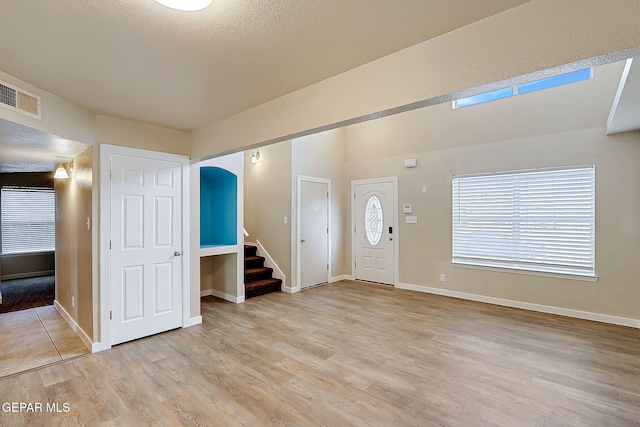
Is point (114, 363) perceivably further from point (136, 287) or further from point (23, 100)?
point (23, 100)

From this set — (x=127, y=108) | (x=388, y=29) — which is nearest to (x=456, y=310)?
(x=388, y=29)

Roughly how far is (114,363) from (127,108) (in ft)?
8.06

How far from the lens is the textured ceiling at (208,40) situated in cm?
152

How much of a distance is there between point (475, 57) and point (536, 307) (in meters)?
4.19

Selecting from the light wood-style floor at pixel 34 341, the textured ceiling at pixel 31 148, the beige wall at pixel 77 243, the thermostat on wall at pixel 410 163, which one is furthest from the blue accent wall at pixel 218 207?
the thermostat on wall at pixel 410 163

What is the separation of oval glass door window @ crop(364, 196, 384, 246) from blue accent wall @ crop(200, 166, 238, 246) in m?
2.71

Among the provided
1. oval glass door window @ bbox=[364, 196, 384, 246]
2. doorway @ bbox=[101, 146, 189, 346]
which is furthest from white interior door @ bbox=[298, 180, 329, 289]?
doorway @ bbox=[101, 146, 189, 346]

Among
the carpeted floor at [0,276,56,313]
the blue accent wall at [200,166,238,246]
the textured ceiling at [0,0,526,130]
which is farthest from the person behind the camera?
the blue accent wall at [200,166,238,246]

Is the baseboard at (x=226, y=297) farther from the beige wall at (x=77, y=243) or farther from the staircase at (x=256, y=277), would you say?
the beige wall at (x=77, y=243)

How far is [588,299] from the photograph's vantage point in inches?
159

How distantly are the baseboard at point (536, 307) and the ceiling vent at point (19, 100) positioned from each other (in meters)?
5.51

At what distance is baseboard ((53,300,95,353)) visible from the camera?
3237mm

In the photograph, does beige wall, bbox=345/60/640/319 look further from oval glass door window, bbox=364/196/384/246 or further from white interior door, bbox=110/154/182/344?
white interior door, bbox=110/154/182/344

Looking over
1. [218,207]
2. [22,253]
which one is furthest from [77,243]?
[22,253]
